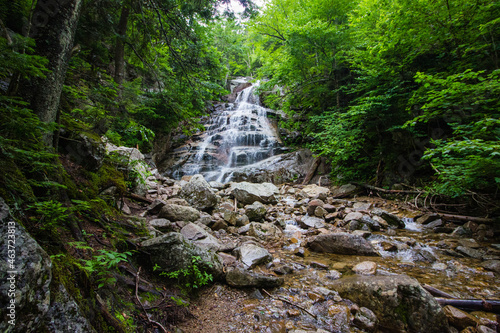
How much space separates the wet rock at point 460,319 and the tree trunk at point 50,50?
16.7ft

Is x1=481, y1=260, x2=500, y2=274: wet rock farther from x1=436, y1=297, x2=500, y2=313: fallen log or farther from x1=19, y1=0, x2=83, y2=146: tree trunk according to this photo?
x1=19, y1=0, x2=83, y2=146: tree trunk

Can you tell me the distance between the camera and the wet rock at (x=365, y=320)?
2.28 meters

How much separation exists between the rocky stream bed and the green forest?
50 centimetres

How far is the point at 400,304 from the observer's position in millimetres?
2365

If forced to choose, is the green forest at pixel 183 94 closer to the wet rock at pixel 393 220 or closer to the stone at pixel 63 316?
the stone at pixel 63 316

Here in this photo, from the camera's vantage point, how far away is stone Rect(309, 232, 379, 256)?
4254 millimetres

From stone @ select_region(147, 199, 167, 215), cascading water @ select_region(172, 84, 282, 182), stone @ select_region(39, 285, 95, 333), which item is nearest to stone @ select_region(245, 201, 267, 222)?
stone @ select_region(147, 199, 167, 215)

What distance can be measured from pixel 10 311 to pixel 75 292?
1.63 feet

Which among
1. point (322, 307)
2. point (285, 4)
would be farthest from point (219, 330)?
Result: point (285, 4)

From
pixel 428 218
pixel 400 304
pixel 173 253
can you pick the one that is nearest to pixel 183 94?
pixel 173 253

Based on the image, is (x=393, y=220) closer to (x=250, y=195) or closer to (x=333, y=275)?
(x=333, y=275)

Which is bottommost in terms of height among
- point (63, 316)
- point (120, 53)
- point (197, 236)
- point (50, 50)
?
point (197, 236)

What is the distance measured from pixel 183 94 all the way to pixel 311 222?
5.25 m

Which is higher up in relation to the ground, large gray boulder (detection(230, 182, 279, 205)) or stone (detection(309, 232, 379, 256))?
large gray boulder (detection(230, 182, 279, 205))
